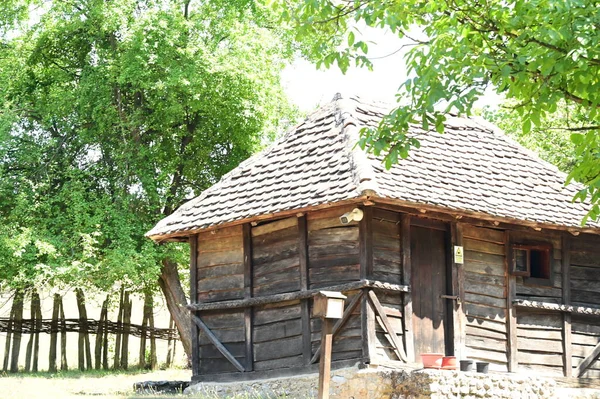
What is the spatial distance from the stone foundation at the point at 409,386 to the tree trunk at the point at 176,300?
31.1 feet

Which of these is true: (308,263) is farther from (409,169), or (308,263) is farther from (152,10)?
(152,10)

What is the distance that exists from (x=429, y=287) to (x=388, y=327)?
139cm

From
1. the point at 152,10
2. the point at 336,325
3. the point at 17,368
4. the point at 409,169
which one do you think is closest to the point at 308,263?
the point at 336,325

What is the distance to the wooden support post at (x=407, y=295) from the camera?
14.5m

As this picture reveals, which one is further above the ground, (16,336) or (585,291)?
(585,291)

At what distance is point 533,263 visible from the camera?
1680cm

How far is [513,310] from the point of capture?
631 inches

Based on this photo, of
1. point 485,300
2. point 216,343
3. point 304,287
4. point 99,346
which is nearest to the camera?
point 304,287

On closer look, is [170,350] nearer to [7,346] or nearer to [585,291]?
[7,346]

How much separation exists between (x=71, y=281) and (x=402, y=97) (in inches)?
534

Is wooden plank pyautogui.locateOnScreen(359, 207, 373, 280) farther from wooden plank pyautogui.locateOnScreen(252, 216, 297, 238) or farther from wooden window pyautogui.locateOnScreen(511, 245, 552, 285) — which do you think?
wooden window pyautogui.locateOnScreen(511, 245, 552, 285)

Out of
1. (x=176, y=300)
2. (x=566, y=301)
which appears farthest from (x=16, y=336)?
(x=566, y=301)

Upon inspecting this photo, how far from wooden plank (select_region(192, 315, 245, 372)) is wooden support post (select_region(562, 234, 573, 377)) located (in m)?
5.52

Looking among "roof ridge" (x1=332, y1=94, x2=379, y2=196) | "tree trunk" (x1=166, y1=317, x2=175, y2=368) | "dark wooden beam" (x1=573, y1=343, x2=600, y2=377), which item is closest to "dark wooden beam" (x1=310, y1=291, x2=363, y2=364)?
"roof ridge" (x1=332, y1=94, x2=379, y2=196)
